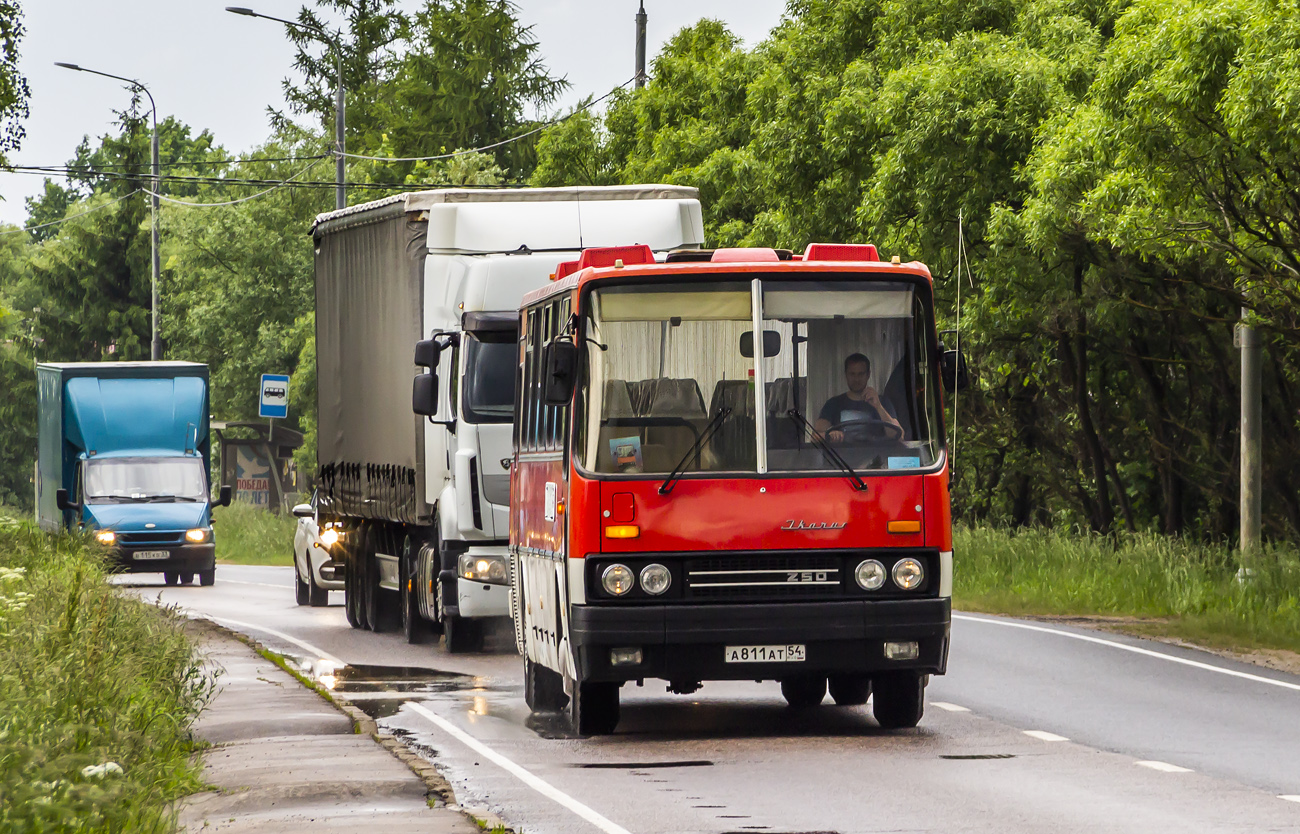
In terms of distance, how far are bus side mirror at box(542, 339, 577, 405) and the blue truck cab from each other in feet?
75.4

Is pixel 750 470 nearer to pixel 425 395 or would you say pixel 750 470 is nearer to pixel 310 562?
pixel 425 395

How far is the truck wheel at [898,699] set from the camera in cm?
1357

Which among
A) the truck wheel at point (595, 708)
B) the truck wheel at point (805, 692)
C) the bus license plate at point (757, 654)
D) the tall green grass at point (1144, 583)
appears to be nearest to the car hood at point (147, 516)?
the tall green grass at point (1144, 583)

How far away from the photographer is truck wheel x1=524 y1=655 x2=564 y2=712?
A: 1502cm

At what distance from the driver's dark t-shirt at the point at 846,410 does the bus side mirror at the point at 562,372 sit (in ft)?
4.89

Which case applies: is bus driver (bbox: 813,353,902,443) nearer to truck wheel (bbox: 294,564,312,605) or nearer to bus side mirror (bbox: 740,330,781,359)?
bus side mirror (bbox: 740,330,781,359)

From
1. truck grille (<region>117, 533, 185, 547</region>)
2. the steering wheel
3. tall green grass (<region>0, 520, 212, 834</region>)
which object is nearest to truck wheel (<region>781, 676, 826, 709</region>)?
the steering wheel

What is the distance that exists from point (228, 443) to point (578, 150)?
13040 millimetres

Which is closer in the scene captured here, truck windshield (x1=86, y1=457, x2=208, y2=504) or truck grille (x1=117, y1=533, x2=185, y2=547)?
truck grille (x1=117, y1=533, x2=185, y2=547)

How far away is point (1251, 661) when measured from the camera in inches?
746

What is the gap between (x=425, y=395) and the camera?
18.4 metres

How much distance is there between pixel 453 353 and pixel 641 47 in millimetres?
30740

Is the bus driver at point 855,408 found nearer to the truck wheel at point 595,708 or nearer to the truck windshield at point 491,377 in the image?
the truck wheel at point 595,708

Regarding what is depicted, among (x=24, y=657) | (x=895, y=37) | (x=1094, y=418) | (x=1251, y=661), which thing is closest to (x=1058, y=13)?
(x=895, y=37)
